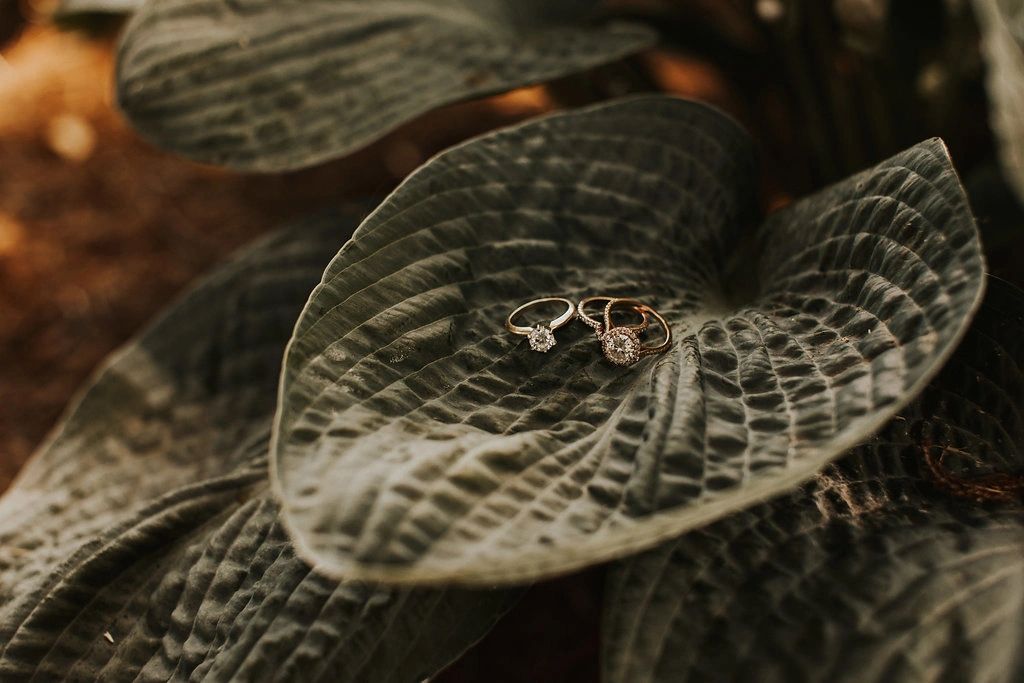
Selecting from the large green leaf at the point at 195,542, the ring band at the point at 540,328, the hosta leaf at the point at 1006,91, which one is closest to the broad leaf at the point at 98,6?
the large green leaf at the point at 195,542

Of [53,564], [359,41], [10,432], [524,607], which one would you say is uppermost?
[359,41]

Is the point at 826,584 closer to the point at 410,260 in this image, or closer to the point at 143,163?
the point at 410,260

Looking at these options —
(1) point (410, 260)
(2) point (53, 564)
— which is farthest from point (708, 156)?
(2) point (53, 564)

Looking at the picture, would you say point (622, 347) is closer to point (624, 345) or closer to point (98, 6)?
point (624, 345)

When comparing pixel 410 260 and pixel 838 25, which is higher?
pixel 838 25

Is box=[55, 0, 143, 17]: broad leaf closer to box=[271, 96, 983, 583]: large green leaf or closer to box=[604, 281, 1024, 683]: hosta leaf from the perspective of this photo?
box=[271, 96, 983, 583]: large green leaf

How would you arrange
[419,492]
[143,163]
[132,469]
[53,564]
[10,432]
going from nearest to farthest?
[419,492]
[53,564]
[132,469]
[10,432]
[143,163]

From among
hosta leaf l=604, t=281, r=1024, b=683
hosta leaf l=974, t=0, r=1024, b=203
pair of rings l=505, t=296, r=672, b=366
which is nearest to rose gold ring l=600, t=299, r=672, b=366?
pair of rings l=505, t=296, r=672, b=366
